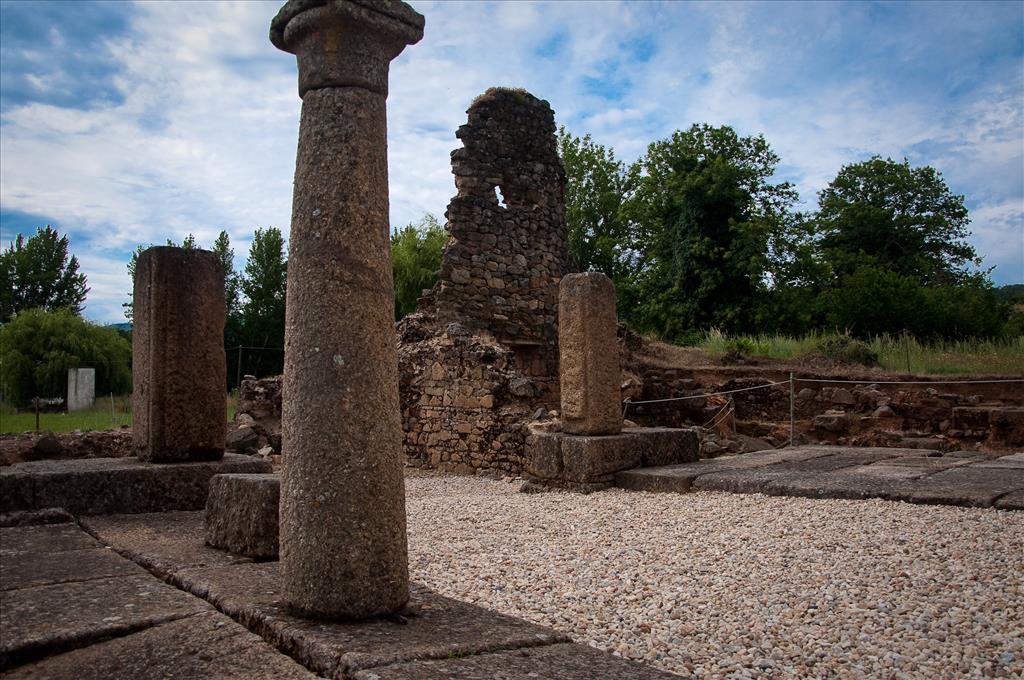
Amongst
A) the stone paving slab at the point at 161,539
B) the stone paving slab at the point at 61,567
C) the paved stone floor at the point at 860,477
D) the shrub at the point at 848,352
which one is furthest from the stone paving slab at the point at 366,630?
the shrub at the point at 848,352

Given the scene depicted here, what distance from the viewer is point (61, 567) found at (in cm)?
355

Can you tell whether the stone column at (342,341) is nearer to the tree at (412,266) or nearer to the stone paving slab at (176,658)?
the stone paving slab at (176,658)

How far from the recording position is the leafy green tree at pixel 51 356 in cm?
2467

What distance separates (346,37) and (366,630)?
7.15 ft

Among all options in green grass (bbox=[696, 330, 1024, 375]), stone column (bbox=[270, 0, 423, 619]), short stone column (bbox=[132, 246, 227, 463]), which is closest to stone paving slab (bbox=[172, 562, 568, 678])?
stone column (bbox=[270, 0, 423, 619])

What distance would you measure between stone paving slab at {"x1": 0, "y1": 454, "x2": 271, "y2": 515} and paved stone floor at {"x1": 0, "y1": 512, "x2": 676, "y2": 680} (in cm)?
124

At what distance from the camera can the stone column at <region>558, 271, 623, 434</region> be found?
8.18 metres

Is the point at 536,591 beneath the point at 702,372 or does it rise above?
beneath

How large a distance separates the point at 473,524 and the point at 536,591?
2.23m

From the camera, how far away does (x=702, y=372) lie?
683 inches

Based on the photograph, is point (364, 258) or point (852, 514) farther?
point (852, 514)

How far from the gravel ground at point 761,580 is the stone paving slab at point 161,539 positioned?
1.24 metres

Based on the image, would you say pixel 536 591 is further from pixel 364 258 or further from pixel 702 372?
pixel 702 372

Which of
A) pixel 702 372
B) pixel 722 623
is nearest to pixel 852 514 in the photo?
pixel 722 623
